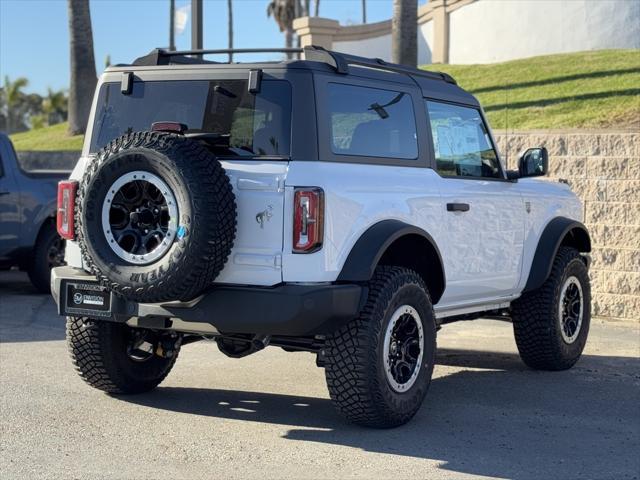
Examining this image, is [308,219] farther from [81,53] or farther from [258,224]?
[81,53]

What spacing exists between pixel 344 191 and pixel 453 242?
136 cm

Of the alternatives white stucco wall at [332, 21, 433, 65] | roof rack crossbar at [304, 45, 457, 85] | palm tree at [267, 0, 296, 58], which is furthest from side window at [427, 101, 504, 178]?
palm tree at [267, 0, 296, 58]

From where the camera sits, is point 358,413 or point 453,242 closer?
point 358,413

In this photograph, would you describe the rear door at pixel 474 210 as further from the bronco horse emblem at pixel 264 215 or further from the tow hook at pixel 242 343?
the bronco horse emblem at pixel 264 215

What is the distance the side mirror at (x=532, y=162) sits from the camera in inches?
328

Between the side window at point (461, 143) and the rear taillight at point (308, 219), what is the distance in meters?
1.58

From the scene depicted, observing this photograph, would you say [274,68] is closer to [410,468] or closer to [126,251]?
[126,251]

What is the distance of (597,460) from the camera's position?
5.98 m

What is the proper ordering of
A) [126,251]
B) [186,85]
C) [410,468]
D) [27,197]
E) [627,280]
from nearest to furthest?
[410,468] < [126,251] < [186,85] < [627,280] < [27,197]

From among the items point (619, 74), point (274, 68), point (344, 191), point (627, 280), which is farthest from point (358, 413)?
point (619, 74)

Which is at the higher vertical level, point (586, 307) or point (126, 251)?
point (126, 251)

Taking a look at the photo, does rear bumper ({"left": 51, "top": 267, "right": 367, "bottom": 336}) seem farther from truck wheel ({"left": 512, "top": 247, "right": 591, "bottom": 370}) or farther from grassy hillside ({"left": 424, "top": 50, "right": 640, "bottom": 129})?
grassy hillside ({"left": 424, "top": 50, "right": 640, "bottom": 129})

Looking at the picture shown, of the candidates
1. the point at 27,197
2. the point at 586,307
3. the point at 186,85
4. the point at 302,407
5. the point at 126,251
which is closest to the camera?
the point at 126,251

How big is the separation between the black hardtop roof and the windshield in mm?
129
